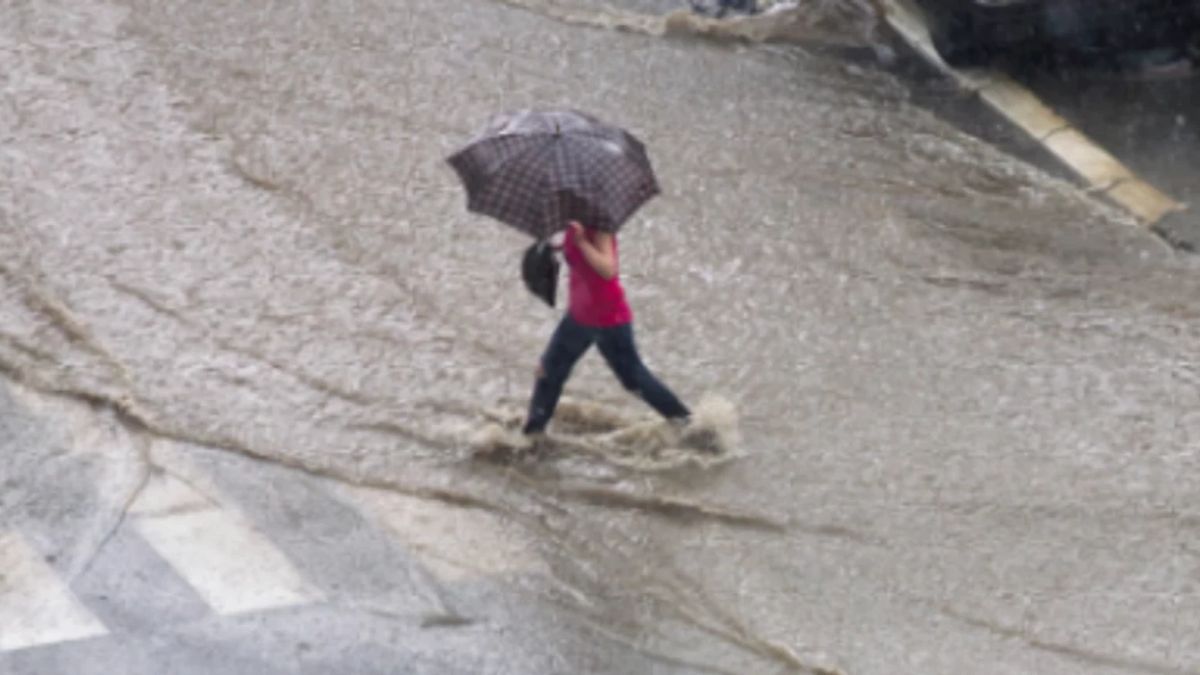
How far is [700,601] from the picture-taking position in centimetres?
698

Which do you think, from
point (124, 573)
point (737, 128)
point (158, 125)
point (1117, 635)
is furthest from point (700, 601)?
point (158, 125)

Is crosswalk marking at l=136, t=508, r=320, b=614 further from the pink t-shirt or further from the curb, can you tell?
the curb

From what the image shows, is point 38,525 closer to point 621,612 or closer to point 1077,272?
point 621,612

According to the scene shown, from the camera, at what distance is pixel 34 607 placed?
6773 millimetres

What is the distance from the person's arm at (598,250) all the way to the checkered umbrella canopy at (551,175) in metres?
0.13

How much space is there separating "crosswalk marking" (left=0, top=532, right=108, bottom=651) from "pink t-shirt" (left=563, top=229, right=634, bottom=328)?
83.3 inches

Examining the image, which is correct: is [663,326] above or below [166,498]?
above

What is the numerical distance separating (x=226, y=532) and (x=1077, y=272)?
14.0 feet

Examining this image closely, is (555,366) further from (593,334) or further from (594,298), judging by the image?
(594,298)

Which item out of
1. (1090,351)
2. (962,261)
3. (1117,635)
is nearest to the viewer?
(1117,635)

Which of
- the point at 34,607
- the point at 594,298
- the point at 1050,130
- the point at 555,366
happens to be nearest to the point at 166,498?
the point at 34,607

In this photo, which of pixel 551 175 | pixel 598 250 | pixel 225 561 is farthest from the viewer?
A: pixel 225 561

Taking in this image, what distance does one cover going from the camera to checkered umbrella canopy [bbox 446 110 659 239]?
6.69m

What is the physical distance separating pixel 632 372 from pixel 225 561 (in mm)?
1743
